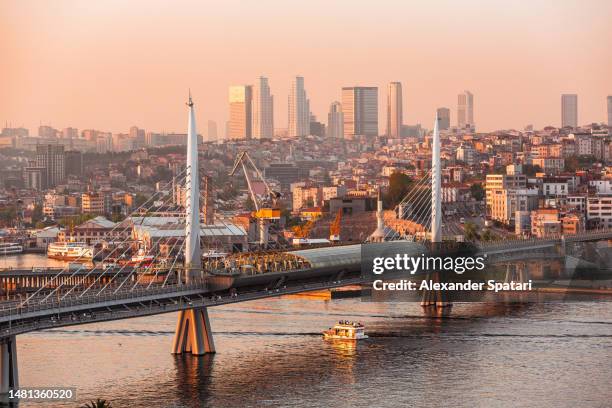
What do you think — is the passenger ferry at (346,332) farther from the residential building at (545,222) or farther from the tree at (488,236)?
the residential building at (545,222)

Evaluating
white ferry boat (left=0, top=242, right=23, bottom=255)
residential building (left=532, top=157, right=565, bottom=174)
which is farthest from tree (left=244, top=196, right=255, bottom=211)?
residential building (left=532, top=157, right=565, bottom=174)

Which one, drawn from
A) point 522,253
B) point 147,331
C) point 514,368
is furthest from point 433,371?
point 522,253

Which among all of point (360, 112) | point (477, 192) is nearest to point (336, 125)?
point (360, 112)

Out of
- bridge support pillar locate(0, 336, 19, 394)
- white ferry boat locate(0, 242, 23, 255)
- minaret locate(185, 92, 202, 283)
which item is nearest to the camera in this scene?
bridge support pillar locate(0, 336, 19, 394)

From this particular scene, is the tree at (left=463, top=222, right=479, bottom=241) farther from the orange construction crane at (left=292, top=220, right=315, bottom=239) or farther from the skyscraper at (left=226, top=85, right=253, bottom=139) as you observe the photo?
the skyscraper at (left=226, top=85, right=253, bottom=139)

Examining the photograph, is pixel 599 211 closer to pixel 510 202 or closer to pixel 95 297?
pixel 510 202

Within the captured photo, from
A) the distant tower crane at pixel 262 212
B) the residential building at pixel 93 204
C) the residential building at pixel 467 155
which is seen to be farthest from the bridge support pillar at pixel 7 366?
the residential building at pixel 467 155

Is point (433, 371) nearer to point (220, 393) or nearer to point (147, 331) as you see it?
point (220, 393)
